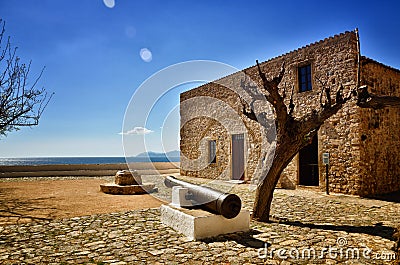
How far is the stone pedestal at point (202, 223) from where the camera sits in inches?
197

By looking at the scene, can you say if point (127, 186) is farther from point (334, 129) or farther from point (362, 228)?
point (362, 228)

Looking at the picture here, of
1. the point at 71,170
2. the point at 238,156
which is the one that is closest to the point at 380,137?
the point at 238,156

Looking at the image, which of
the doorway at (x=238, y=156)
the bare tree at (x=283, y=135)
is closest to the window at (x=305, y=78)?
the doorway at (x=238, y=156)

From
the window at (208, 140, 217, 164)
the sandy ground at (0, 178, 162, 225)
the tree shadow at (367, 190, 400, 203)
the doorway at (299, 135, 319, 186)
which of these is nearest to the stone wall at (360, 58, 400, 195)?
the tree shadow at (367, 190, 400, 203)

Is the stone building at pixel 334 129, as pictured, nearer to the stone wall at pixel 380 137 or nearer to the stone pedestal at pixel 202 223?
the stone wall at pixel 380 137

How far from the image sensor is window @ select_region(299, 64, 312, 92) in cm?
1120

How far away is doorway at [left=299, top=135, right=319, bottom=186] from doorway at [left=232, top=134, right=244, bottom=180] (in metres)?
3.34

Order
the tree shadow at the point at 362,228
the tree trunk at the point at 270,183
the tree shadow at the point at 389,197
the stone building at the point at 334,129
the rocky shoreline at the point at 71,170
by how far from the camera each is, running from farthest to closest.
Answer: the rocky shoreline at the point at 71,170, the stone building at the point at 334,129, the tree shadow at the point at 389,197, the tree trunk at the point at 270,183, the tree shadow at the point at 362,228

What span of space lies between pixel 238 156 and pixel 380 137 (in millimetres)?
6166

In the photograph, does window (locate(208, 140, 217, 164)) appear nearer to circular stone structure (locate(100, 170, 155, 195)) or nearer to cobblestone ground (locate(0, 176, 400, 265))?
circular stone structure (locate(100, 170, 155, 195))

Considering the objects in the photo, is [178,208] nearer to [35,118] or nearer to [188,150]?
[35,118]

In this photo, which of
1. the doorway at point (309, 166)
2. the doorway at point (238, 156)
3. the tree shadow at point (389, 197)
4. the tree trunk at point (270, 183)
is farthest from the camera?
the doorway at point (238, 156)

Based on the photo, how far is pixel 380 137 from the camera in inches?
404

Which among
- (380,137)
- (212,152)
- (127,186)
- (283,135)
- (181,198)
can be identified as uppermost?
(380,137)
